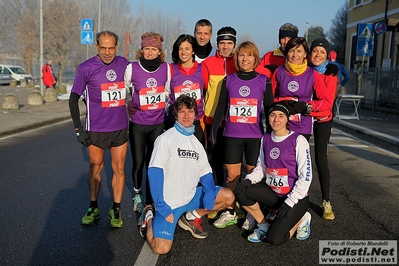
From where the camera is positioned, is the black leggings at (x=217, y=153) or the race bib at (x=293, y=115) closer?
the race bib at (x=293, y=115)

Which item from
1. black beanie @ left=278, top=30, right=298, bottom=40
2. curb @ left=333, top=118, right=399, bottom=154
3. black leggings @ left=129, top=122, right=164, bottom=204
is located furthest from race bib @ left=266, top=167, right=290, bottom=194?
curb @ left=333, top=118, right=399, bottom=154

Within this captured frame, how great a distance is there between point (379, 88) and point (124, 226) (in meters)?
16.7

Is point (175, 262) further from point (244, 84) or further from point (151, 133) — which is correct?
point (244, 84)

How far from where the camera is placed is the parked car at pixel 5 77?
120 ft

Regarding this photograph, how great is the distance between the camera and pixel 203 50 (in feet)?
17.2

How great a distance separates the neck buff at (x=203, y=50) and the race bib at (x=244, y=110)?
0.95m

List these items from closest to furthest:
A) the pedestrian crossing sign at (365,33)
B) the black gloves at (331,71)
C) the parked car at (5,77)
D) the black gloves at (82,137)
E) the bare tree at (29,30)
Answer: the black gloves at (82,137) → the black gloves at (331,71) → the pedestrian crossing sign at (365,33) → the parked car at (5,77) → the bare tree at (29,30)

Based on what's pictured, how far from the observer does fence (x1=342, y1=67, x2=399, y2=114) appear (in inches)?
681

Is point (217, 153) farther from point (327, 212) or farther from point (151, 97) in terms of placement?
point (327, 212)

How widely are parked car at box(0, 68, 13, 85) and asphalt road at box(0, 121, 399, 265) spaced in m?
32.2

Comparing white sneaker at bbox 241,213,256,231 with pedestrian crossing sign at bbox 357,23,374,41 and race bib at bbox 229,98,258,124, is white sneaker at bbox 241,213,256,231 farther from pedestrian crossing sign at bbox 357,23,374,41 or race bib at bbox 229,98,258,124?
pedestrian crossing sign at bbox 357,23,374,41

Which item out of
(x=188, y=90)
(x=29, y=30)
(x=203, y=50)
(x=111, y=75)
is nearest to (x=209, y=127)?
(x=188, y=90)

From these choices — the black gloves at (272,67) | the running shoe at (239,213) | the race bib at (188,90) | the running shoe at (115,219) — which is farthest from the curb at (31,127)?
the black gloves at (272,67)

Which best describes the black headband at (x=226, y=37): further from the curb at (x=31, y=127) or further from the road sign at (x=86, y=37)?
the road sign at (x=86, y=37)
